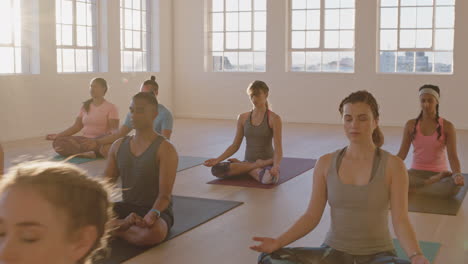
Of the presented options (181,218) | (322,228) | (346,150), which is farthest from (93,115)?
(346,150)

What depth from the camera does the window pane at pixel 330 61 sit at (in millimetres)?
11242

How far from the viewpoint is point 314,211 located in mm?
2604

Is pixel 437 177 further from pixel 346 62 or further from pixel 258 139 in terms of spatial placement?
pixel 346 62

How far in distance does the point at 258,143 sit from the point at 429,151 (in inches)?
59.0

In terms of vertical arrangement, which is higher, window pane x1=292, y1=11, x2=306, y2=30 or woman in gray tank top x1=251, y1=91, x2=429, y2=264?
window pane x1=292, y1=11, x2=306, y2=30

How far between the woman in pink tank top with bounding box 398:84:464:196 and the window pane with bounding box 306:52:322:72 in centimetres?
655

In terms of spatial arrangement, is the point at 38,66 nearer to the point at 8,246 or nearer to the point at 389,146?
the point at 389,146

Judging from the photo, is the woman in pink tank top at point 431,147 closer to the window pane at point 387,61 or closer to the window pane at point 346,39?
the window pane at point 387,61

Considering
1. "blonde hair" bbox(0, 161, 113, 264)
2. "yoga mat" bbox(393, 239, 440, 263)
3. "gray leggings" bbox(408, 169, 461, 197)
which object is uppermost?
"blonde hair" bbox(0, 161, 113, 264)

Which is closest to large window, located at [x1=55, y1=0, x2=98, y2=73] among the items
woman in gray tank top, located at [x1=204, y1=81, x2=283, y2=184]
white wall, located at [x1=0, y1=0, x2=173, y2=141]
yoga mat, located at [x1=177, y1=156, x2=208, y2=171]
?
white wall, located at [x1=0, y1=0, x2=173, y2=141]

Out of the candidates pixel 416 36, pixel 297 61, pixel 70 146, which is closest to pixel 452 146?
pixel 70 146

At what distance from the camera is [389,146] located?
27.1 ft

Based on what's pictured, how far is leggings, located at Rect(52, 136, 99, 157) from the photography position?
6809 mm

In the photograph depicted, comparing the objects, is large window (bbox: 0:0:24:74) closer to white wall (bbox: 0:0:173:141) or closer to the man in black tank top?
white wall (bbox: 0:0:173:141)
